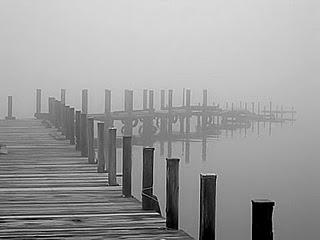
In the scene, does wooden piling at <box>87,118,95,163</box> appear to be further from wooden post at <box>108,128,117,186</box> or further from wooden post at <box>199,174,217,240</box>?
wooden post at <box>199,174,217,240</box>

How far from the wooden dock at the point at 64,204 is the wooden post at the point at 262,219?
1.20 metres

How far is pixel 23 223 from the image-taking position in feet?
22.4

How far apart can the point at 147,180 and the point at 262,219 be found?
305cm

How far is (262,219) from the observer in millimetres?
5102

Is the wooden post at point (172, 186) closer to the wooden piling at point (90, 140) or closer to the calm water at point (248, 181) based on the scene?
the wooden piling at point (90, 140)

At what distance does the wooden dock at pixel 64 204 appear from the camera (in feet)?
21.2

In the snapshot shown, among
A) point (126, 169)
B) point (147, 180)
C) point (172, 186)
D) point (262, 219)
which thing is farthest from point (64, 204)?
point (262, 219)

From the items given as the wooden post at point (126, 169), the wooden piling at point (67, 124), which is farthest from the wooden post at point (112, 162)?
the wooden piling at point (67, 124)

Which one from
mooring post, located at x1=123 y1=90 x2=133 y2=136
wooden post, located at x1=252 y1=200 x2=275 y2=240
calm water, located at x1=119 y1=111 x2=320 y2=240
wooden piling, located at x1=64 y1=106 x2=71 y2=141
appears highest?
mooring post, located at x1=123 y1=90 x2=133 y2=136

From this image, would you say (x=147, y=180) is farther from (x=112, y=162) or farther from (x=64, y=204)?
(x=112, y=162)

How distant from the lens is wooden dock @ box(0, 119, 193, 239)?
21.2 feet

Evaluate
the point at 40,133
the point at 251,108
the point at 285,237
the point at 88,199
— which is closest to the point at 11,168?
the point at 88,199

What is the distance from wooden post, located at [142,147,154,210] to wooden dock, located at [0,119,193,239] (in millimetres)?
129

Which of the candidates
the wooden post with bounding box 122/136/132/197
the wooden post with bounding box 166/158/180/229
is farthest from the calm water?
the wooden post with bounding box 166/158/180/229
